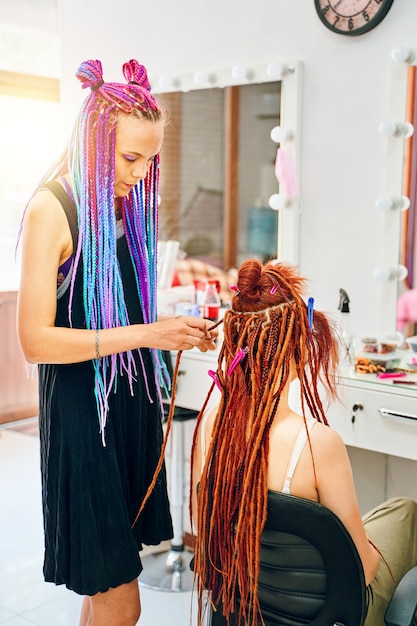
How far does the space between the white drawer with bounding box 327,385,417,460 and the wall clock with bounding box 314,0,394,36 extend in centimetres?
110

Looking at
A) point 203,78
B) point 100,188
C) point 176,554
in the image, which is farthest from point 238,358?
point 203,78

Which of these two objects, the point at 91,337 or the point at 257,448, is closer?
the point at 257,448

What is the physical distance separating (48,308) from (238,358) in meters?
0.39

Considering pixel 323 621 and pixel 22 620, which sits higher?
pixel 323 621

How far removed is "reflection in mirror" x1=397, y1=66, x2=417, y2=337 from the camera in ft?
7.26

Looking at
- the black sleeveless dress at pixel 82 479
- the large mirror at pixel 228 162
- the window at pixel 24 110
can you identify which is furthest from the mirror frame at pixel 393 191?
the window at pixel 24 110

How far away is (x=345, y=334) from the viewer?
2.20 m

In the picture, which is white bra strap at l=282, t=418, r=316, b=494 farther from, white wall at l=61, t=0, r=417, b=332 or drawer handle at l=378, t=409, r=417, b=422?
white wall at l=61, t=0, r=417, b=332

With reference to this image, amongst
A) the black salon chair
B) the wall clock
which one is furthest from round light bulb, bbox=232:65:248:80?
the black salon chair

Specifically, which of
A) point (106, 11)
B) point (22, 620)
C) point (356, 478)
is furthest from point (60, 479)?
point (106, 11)

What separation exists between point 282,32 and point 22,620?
80.4 inches

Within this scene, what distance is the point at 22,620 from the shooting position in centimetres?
222

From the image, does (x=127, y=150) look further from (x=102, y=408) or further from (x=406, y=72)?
(x=406, y=72)

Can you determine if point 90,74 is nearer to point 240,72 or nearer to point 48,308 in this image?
point 48,308
